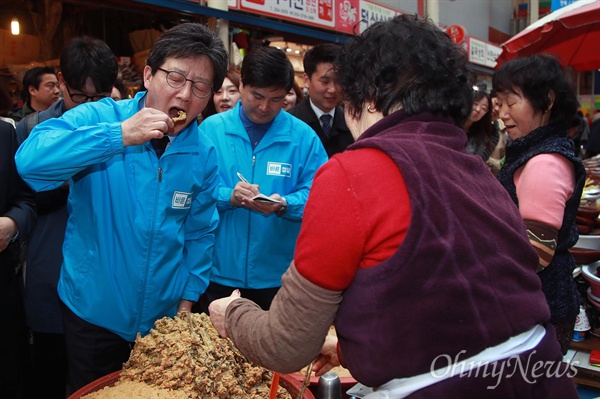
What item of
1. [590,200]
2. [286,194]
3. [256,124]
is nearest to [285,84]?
[256,124]

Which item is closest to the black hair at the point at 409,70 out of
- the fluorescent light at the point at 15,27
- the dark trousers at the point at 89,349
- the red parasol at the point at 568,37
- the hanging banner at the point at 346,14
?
the dark trousers at the point at 89,349

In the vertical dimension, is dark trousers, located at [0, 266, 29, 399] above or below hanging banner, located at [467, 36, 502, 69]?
below

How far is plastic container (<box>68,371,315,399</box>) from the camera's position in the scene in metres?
1.68

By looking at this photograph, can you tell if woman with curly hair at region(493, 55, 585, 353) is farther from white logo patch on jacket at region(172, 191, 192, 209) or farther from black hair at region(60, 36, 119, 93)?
black hair at region(60, 36, 119, 93)

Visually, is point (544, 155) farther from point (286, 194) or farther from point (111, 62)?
point (111, 62)

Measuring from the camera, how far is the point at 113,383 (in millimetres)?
1791

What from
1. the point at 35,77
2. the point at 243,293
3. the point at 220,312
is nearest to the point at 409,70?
the point at 220,312

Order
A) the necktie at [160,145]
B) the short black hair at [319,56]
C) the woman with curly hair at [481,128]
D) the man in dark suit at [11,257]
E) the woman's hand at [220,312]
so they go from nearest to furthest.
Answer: the woman's hand at [220,312] < the necktie at [160,145] < the man in dark suit at [11,257] < the short black hair at [319,56] < the woman with curly hair at [481,128]

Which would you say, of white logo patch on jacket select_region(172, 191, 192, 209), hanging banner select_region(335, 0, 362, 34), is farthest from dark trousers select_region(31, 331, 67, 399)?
hanging banner select_region(335, 0, 362, 34)

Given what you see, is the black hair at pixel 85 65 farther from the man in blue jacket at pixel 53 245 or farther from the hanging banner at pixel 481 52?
the hanging banner at pixel 481 52

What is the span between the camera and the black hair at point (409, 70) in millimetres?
1285

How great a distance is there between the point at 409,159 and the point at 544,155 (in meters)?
1.21

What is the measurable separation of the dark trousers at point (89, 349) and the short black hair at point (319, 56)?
7.92ft

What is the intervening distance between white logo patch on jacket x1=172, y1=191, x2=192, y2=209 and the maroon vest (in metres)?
1.06
